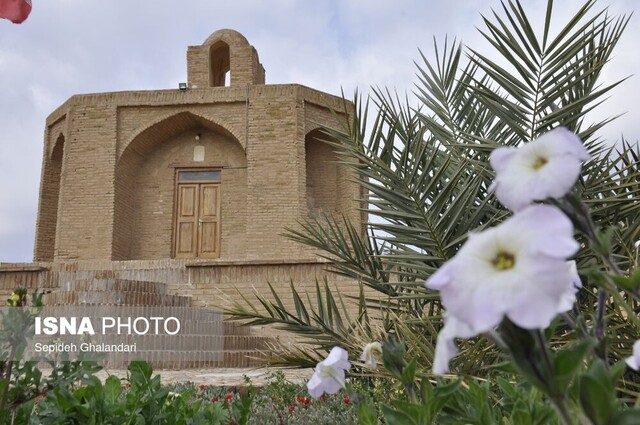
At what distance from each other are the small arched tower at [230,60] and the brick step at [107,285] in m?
5.63

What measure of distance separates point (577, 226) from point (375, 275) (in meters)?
2.32

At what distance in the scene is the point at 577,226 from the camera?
47cm

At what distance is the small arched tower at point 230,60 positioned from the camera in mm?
12953

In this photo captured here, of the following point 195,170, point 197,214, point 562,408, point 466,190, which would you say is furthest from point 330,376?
point 195,170

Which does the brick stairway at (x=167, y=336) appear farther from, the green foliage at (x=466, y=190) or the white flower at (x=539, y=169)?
the white flower at (x=539, y=169)

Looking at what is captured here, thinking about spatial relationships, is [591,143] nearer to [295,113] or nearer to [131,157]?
[295,113]

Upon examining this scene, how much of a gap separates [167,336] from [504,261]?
6.89m

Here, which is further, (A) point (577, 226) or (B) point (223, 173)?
(B) point (223, 173)

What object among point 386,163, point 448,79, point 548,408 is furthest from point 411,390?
point 448,79

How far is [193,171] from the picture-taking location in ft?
42.6

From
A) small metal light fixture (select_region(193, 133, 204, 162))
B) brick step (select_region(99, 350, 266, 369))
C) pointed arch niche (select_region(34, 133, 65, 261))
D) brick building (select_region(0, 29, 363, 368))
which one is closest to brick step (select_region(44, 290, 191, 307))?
brick step (select_region(99, 350, 266, 369))

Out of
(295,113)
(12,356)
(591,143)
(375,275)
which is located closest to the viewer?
(12,356)

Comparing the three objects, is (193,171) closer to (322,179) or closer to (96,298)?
(322,179)

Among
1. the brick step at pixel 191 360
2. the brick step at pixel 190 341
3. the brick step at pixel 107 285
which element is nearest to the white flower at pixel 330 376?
the brick step at pixel 191 360
